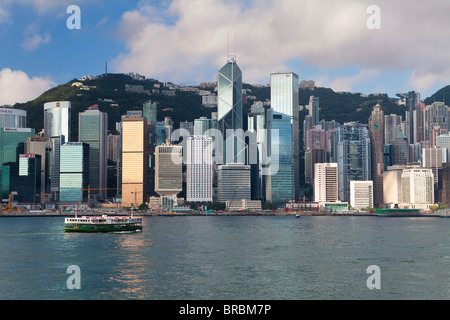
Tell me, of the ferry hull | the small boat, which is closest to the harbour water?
the ferry hull

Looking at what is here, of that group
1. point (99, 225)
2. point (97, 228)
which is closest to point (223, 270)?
point (97, 228)

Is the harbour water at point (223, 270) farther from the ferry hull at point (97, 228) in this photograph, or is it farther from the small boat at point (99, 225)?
the small boat at point (99, 225)

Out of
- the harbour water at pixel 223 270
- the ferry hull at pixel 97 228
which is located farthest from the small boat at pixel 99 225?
the harbour water at pixel 223 270

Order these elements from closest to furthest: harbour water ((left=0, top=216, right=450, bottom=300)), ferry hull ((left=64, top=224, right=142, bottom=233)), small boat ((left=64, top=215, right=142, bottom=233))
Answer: harbour water ((left=0, top=216, right=450, bottom=300)) < ferry hull ((left=64, top=224, right=142, bottom=233)) < small boat ((left=64, top=215, right=142, bottom=233))

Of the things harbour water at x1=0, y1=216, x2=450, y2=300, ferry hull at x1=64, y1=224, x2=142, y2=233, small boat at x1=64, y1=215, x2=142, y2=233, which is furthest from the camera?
small boat at x1=64, y1=215, x2=142, y2=233

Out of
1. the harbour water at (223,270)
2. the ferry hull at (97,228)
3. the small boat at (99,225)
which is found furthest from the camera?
the small boat at (99,225)

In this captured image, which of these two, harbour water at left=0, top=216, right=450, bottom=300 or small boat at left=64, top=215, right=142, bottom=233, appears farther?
small boat at left=64, top=215, right=142, bottom=233

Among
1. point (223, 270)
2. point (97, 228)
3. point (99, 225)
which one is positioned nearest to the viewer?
point (223, 270)

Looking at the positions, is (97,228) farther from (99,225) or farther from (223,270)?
(223,270)

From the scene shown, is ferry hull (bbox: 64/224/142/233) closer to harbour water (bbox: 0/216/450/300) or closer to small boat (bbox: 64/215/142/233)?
small boat (bbox: 64/215/142/233)
